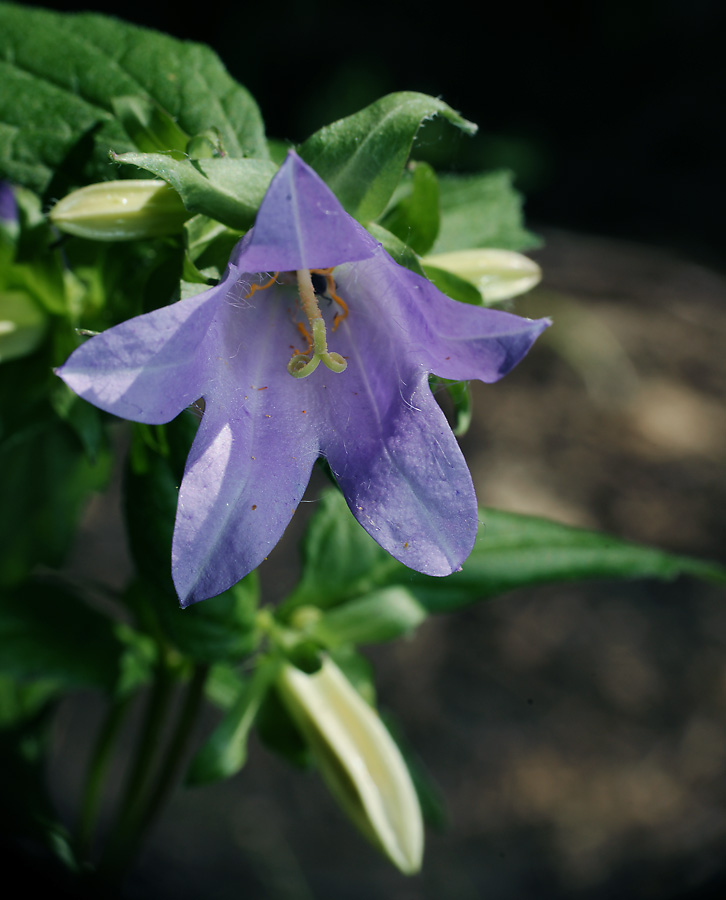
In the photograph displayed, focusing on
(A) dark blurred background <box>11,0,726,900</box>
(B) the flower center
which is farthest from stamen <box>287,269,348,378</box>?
(A) dark blurred background <box>11,0,726,900</box>

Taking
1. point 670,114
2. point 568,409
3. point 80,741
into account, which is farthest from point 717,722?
point 670,114

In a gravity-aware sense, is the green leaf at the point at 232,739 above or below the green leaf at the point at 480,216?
below

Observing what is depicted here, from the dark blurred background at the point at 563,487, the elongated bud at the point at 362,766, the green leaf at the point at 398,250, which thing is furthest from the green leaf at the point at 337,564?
the dark blurred background at the point at 563,487

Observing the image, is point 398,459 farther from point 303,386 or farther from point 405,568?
point 405,568

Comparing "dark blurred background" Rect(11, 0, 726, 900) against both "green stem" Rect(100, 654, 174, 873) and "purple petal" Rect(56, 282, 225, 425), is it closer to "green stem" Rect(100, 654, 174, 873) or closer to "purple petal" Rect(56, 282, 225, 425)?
"green stem" Rect(100, 654, 174, 873)

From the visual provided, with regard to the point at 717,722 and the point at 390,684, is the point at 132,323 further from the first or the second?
the point at 717,722

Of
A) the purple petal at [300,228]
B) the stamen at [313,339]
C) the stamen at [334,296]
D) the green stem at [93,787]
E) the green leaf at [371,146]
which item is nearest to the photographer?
the purple petal at [300,228]

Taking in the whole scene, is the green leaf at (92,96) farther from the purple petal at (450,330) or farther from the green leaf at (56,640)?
the green leaf at (56,640)
